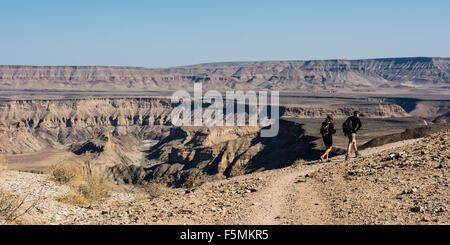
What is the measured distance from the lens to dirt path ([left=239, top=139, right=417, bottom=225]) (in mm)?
8516

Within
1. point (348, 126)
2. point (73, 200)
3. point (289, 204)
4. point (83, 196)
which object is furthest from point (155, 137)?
point (289, 204)

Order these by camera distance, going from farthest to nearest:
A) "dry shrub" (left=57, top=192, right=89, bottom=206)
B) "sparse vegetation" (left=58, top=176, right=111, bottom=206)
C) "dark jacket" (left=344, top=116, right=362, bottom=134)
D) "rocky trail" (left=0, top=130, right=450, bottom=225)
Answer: "dark jacket" (left=344, top=116, right=362, bottom=134)
"sparse vegetation" (left=58, top=176, right=111, bottom=206)
"dry shrub" (left=57, top=192, right=89, bottom=206)
"rocky trail" (left=0, top=130, right=450, bottom=225)

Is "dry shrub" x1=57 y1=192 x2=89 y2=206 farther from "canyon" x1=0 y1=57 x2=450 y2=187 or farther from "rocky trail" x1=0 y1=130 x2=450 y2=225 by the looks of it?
"canyon" x1=0 y1=57 x2=450 y2=187

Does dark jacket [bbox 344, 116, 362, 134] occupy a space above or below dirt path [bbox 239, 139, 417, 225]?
above

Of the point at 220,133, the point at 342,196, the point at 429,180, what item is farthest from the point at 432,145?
the point at 220,133

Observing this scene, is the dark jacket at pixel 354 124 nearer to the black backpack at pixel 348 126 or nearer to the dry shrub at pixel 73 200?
the black backpack at pixel 348 126

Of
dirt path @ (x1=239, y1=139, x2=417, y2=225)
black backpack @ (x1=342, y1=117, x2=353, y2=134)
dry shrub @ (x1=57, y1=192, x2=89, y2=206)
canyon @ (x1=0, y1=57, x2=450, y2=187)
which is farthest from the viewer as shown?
canyon @ (x1=0, y1=57, x2=450, y2=187)

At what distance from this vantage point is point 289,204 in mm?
9680

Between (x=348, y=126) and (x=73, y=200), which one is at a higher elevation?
(x=348, y=126)

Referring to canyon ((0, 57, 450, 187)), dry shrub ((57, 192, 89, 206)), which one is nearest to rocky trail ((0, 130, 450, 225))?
dry shrub ((57, 192, 89, 206))

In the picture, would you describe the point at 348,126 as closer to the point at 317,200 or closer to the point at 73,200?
the point at 317,200

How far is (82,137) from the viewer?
136 meters

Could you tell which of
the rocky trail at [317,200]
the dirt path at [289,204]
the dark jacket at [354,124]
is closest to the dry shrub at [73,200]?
the rocky trail at [317,200]

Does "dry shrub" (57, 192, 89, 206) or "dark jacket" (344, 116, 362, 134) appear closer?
"dry shrub" (57, 192, 89, 206)
